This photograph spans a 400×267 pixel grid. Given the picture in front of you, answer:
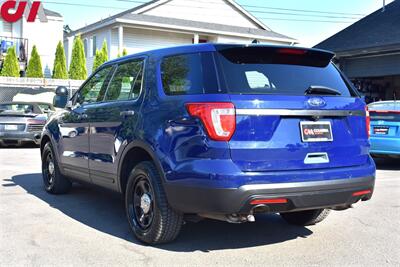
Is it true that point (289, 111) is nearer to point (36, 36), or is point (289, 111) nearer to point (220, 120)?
point (220, 120)

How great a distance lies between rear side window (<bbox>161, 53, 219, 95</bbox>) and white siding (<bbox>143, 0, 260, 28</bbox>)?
25.4 m

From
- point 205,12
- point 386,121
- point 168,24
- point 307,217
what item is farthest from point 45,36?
point 307,217

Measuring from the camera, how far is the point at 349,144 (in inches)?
178

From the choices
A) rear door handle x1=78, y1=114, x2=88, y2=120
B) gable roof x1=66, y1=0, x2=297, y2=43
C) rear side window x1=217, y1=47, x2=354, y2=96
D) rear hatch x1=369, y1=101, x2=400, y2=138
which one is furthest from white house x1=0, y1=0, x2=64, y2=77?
rear side window x1=217, y1=47, x2=354, y2=96

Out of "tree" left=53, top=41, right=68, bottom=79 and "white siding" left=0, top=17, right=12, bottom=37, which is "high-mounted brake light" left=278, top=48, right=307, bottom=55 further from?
"white siding" left=0, top=17, right=12, bottom=37

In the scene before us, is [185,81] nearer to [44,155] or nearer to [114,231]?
[114,231]

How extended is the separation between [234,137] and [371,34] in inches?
657

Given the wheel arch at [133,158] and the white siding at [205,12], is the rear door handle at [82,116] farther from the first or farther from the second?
the white siding at [205,12]

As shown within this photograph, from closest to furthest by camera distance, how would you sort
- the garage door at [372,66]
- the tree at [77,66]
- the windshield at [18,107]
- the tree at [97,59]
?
1. the windshield at [18,107]
2. the garage door at [372,66]
3. the tree at [77,66]
4. the tree at [97,59]

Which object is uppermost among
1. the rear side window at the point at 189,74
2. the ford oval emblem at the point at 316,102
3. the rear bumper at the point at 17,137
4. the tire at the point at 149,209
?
the rear side window at the point at 189,74

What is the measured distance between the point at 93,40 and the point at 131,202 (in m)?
27.5

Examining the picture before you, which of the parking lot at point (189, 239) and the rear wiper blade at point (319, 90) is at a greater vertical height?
the rear wiper blade at point (319, 90)

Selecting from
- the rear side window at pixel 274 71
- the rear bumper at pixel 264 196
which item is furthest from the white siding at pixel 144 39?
the rear bumper at pixel 264 196

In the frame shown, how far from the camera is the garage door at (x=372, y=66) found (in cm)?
1802
